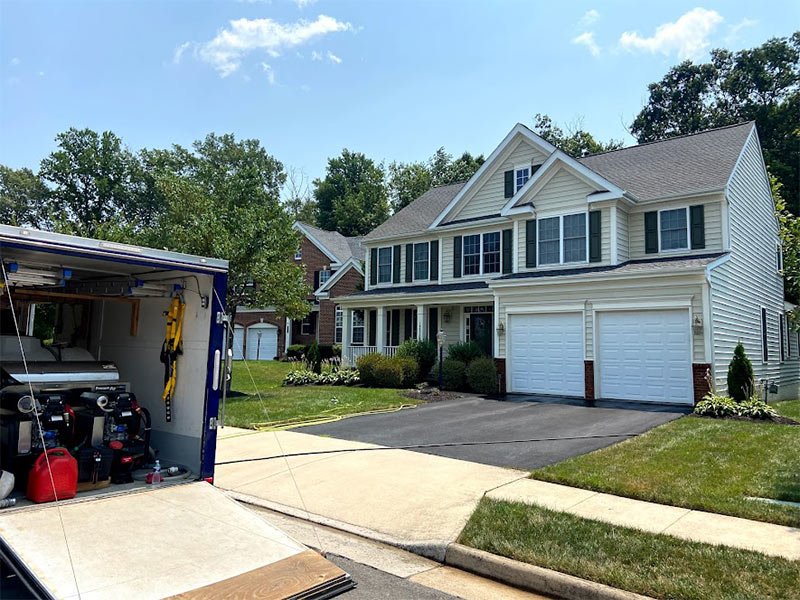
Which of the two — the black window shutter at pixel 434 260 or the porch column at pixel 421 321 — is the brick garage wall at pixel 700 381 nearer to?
the porch column at pixel 421 321

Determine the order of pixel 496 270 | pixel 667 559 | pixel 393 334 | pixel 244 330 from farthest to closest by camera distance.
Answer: pixel 244 330 < pixel 393 334 < pixel 496 270 < pixel 667 559

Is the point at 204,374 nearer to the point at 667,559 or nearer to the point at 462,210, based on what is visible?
the point at 667,559

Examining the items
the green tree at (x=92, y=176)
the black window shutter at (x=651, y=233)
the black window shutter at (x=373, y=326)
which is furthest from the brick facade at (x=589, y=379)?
the green tree at (x=92, y=176)

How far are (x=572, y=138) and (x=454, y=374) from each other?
2680 cm

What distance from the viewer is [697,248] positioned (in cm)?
1561

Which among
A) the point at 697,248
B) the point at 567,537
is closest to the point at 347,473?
the point at 567,537

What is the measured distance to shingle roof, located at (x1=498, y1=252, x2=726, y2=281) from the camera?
553 inches

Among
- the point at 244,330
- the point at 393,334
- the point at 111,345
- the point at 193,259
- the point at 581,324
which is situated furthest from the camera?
the point at 244,330

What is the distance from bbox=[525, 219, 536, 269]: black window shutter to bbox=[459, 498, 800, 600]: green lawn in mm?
12822

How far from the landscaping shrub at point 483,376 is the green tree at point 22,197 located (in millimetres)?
42624

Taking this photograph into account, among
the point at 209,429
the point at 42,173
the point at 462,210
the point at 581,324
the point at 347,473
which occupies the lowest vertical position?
the point at 347,473

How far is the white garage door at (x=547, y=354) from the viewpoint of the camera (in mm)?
15750

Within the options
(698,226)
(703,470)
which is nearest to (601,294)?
(698,226)

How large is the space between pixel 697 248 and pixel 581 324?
3.80 m
